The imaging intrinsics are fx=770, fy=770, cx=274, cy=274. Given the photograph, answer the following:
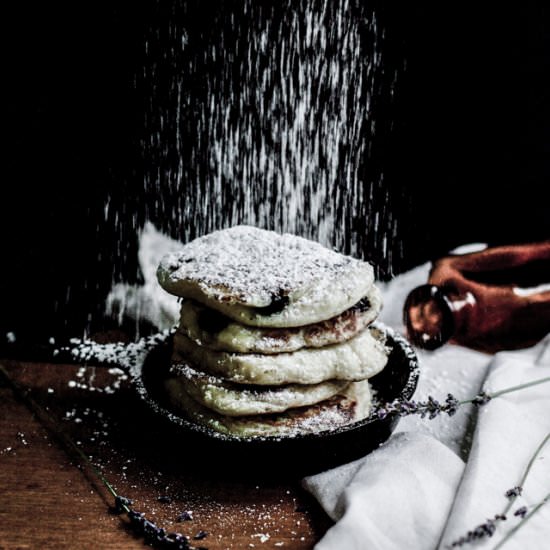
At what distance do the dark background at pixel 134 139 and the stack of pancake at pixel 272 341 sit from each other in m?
0.61

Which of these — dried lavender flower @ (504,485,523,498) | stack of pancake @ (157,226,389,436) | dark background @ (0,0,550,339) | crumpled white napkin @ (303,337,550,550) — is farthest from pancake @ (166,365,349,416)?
dark background @ (0,0,550,339)

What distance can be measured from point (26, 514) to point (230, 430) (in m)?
0.28

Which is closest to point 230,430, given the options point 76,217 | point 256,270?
point 256,270

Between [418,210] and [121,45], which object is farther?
[418,210]

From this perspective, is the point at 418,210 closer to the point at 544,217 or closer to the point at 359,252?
the point at 359,252

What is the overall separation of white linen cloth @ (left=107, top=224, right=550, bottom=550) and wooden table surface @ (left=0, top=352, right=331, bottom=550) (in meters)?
0.06

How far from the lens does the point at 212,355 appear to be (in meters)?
1.05

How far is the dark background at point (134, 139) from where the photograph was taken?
1.56 metres

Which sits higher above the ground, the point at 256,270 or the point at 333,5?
the point at 333,5

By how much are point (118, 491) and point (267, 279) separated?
351 mm

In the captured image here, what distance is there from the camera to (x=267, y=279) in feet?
3.42

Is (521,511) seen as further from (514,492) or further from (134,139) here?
(134,139)

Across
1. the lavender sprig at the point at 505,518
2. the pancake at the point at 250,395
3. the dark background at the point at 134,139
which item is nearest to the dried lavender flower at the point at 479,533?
the lavender sprig at the point at 505,518

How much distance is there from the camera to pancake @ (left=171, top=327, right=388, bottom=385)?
1.01m
